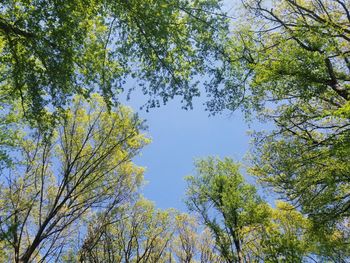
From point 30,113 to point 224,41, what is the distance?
15.9 feet

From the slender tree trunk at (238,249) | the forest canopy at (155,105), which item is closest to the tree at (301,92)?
the forest canopy at (155,105)

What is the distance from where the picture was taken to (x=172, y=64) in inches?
295

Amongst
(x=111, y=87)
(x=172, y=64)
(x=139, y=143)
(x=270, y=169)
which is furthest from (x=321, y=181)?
(x=111, y=87)

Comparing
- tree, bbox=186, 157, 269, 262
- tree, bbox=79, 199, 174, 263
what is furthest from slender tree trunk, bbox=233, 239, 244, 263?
tree, bbox=79, 199, 174, 263

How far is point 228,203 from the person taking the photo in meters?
16.9

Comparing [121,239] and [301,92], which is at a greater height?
[301,92]

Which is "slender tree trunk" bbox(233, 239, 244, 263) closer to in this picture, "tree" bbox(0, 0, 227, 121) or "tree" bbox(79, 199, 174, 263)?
"tree" bbox(79, 199, 174, 263)

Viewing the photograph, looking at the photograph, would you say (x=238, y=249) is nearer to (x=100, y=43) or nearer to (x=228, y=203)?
(x=228, y=203)

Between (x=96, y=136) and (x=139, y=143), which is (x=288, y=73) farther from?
(x=96, y=136)

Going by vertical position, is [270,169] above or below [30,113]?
above

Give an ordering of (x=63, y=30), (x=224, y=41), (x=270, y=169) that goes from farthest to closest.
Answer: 1. (x=270, y=169)
2. (x=224, y=41)
3. (x=63, y=30)

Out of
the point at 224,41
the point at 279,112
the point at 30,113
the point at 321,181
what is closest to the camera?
the point at 224,41

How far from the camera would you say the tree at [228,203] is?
53.3 feet

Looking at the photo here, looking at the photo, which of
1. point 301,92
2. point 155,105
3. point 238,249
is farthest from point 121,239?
point 238,249
